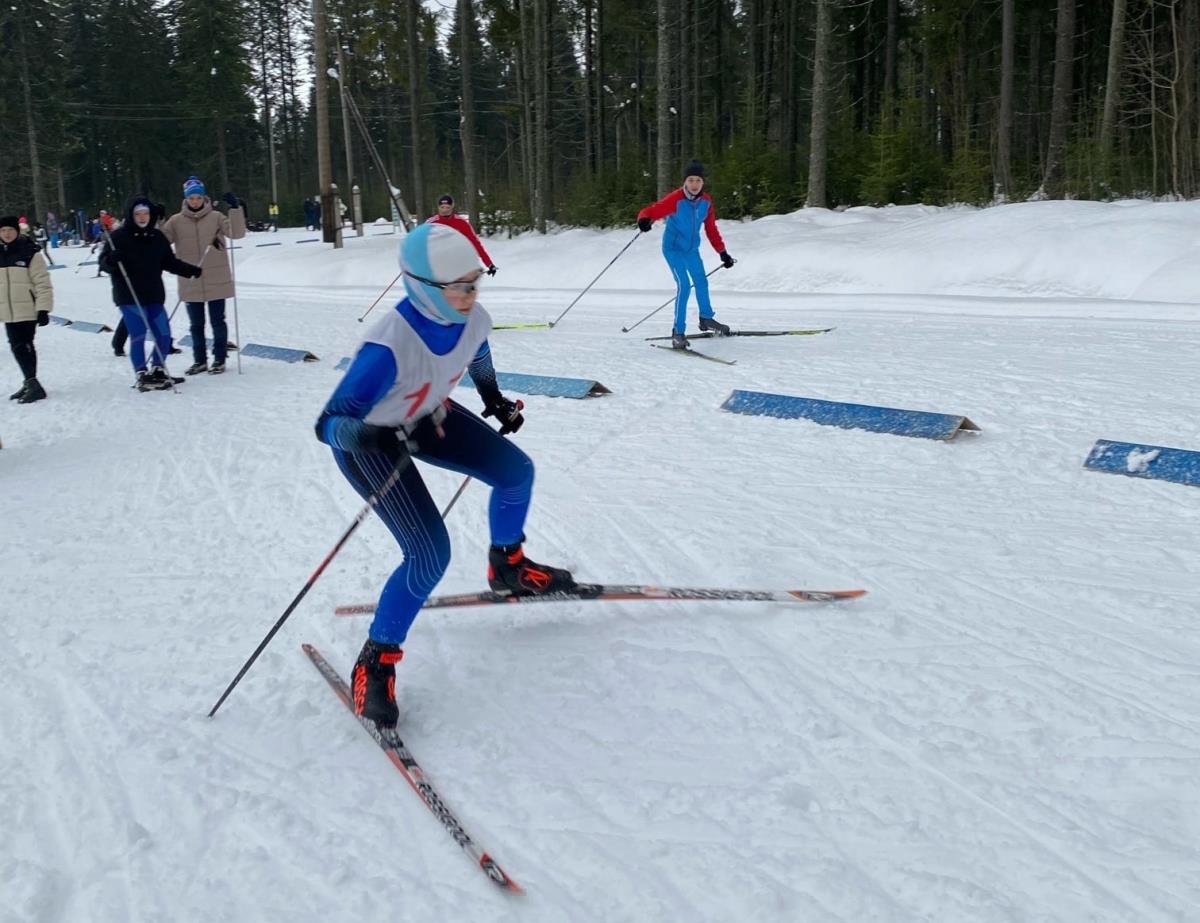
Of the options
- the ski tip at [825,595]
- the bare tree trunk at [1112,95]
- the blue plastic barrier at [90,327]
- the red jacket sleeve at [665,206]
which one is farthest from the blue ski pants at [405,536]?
the bare tree trunk at [1112,95]

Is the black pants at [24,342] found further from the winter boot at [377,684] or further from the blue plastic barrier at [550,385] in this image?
the winter boot at [377,684]

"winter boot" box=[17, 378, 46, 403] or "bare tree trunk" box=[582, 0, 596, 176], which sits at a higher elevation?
"bare tree trunk" box=[582, 0, 596, 176]

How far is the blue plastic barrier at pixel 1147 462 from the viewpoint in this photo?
481 centimetres

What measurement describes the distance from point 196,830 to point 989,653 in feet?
8.72

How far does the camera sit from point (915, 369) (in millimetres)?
7699

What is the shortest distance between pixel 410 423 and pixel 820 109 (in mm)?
14769

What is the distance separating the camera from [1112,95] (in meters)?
14.5

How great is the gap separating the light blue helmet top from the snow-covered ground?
4.64 feet

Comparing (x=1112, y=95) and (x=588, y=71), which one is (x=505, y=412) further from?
(x=588, y=71)

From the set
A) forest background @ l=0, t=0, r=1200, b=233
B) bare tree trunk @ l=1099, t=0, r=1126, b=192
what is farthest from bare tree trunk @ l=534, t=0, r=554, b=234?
bare tree trunk @ l=1099, t=0, r=1126, b=192

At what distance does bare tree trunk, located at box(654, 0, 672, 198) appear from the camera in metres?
16.3

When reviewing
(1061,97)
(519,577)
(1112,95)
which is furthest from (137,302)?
(1061,97)

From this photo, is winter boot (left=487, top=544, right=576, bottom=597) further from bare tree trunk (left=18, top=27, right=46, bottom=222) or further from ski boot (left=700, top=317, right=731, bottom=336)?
bare tree trunk (left=18, top=27, right=46, bottom=222)

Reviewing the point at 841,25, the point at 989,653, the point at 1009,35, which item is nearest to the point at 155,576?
the point at 989,653
